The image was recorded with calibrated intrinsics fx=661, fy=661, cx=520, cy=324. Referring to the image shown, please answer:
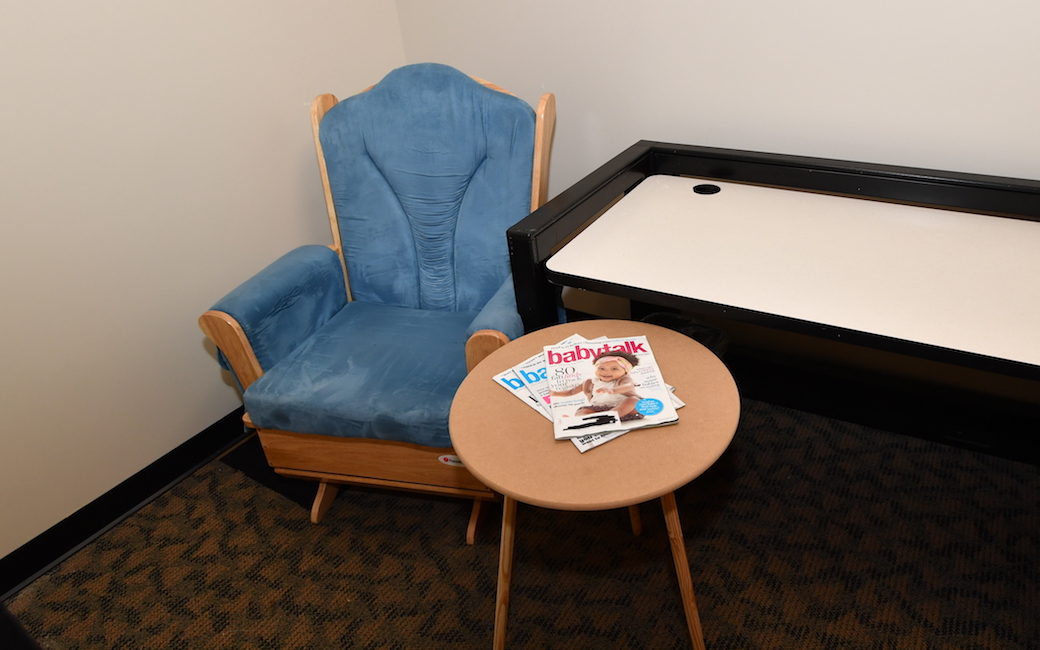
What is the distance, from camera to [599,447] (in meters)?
1.10

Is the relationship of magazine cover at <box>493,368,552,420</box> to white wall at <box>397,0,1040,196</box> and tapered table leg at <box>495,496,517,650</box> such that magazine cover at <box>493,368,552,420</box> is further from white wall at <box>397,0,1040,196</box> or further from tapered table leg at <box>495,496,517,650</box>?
white wall at <box>397,0,1040,196</box>

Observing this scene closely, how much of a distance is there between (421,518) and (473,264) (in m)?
0.69

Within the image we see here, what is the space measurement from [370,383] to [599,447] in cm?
67

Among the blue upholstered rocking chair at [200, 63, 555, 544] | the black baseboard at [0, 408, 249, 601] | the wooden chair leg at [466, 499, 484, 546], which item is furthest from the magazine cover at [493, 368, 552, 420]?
the black baseboard at [0, 408, 249, 601]

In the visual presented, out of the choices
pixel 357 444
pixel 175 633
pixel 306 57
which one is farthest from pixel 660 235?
pixel 175 633

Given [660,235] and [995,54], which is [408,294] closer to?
[660,235]

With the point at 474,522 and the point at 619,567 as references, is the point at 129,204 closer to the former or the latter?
the point at 474,522

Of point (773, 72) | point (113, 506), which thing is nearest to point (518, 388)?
point (773, 72)

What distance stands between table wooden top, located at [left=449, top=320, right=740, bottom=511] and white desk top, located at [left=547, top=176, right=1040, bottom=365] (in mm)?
155

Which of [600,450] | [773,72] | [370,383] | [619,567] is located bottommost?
[619,567]

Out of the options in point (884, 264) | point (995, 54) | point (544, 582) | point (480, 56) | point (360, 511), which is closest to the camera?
point (884, 264)

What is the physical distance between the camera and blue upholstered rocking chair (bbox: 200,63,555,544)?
1520 mm

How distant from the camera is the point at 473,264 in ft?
5.99

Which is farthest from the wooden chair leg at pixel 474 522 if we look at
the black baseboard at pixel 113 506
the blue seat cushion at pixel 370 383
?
the black baseboard at pixel 113 506
